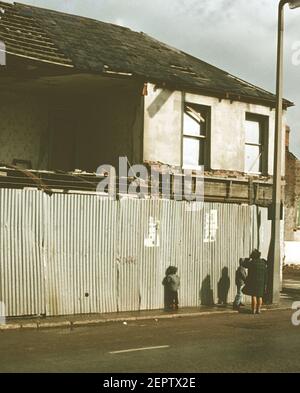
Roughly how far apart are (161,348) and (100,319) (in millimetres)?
4361

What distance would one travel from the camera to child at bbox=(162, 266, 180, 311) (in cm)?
1844

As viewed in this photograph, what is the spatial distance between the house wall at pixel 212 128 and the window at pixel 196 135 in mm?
225

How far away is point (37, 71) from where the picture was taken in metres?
18.0

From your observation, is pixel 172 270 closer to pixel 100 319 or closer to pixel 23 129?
pixel 100 319

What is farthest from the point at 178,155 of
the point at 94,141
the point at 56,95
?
the point at 56,95

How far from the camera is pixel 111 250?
1742 centimetres

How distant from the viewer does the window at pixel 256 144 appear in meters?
23.2

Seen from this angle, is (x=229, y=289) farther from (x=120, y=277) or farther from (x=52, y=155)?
(x=52, y=155)

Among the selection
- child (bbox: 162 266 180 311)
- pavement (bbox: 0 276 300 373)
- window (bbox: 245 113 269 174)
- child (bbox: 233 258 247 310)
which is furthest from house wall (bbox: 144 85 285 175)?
pavement (bbox: 0 276 300 373)

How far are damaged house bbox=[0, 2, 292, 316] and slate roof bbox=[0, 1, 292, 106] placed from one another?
7 cm

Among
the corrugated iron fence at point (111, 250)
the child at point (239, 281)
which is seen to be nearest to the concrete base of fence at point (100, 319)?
the child at point (239, 281)

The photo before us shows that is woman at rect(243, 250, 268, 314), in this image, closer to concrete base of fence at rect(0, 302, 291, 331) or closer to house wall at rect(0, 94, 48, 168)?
concrete base of fence at rect(0, 302, 291, 331)

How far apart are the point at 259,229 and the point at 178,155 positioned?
3.61 meters

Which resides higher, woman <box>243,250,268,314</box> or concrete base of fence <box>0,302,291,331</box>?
woman <box>243,250,268,314</box>
